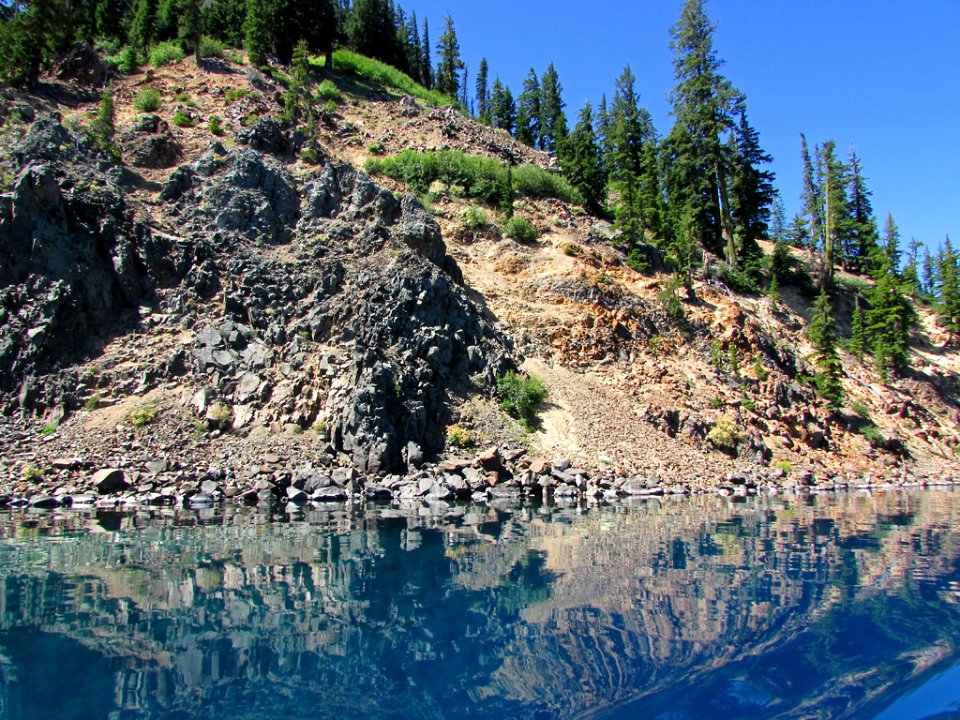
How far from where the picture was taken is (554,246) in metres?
35.2

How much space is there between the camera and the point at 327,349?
977 inches

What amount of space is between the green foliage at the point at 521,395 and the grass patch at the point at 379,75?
35.2 m

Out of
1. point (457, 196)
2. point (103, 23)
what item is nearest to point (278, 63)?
point (103, 23)

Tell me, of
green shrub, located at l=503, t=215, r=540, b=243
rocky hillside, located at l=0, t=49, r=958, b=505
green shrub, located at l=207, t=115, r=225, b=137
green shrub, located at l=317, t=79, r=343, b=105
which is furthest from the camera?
green shrub, located at l=317, t=79, r=343, b=105

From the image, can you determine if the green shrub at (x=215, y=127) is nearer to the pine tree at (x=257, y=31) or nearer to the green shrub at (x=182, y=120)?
the green shrub at (x=182, y=120)

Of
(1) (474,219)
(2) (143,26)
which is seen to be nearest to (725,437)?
(1) (474,219)

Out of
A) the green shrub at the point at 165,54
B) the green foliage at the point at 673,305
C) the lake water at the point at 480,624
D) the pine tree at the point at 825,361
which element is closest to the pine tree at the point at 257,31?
the green shrub at the point at 165,54

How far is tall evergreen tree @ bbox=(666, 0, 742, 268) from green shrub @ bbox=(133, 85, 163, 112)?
33.6 meters

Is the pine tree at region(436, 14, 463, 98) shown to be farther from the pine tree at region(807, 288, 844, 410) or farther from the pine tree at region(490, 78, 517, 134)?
the pine tree at region(807, 288, 844, 410)

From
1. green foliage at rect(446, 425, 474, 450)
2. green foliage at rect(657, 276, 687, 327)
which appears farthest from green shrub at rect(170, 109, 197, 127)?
green foliage at rect(657, 276, 687, 327)

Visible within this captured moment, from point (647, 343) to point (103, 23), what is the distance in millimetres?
49894

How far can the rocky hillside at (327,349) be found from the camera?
21812 millimetres

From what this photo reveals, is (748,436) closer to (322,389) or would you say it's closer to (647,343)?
(647,343)

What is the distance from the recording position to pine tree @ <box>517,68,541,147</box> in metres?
65.8
